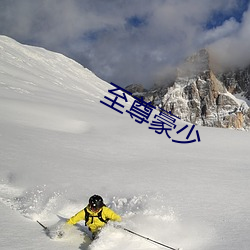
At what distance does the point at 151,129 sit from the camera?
16203 mm

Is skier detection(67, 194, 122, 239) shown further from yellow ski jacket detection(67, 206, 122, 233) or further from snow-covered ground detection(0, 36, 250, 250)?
snow-covered ground detection(0, 36, 250, 250)

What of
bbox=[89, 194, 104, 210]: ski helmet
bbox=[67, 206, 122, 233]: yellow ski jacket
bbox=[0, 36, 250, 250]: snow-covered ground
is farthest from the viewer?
bbox=[67, 206, 122, 233]: yellow ski jacket

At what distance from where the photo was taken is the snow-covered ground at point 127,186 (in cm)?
507

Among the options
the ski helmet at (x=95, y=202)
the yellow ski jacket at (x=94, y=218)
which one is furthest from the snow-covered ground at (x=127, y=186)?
the ski helmet at (x=95, y=202)

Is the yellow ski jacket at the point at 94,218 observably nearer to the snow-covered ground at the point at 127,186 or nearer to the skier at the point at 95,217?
the skier at the point at 95,217

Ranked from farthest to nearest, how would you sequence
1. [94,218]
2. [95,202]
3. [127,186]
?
[127,186] → [94,218] → [95,202]

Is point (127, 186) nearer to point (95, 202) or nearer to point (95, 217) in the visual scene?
point (95, 217)

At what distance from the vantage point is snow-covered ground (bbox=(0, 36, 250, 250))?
199 inches

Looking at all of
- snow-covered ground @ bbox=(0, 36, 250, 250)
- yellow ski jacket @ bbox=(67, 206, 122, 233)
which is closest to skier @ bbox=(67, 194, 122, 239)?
yellow ski jacket @ bbox=(67, 206, 122, 233)

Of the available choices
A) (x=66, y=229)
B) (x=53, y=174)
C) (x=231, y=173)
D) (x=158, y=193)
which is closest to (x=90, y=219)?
(x=66, y=229)

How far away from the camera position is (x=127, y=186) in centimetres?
748

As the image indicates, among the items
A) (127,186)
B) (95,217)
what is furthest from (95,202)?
(127,186)

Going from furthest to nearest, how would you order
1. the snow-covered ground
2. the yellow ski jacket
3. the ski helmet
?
the yellow ski jacket
the ski helmet
the snow-covered ground

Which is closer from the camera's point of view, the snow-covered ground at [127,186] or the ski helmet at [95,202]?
the snow-covered ground at [127,186]
